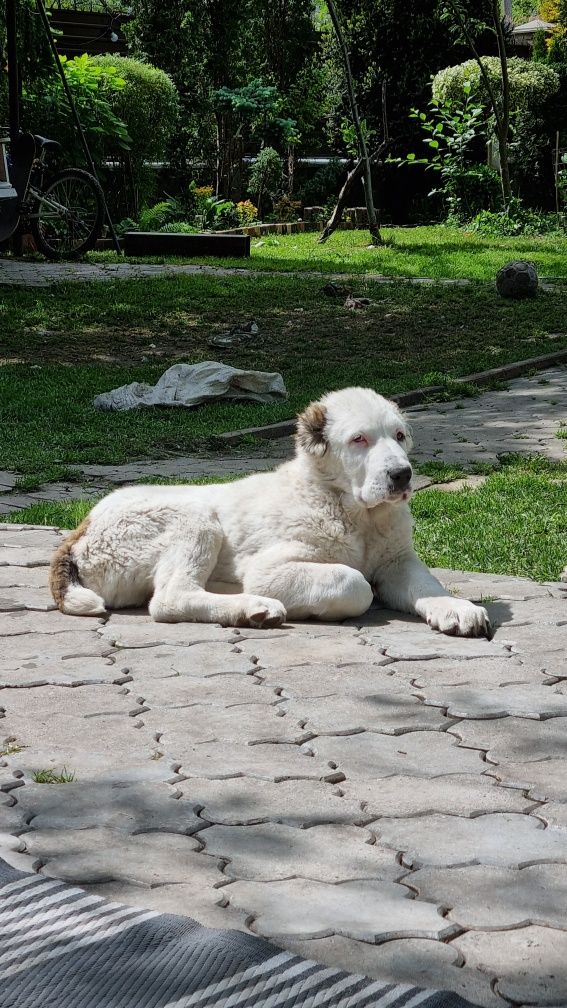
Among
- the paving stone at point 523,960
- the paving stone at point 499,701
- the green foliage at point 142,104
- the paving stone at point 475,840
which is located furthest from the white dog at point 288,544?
the green foliage at point 142,104

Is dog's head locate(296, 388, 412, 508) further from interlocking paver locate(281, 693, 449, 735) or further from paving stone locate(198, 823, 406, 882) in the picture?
paving stone locate(198, 823, 406, 882)

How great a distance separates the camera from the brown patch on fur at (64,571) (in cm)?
527

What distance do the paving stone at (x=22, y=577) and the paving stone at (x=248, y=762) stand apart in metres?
2.22

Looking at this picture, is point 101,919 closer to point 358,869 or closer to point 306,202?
point 358,869

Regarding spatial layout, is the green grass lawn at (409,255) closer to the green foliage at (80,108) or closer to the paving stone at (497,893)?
the green foliage at (80,108)

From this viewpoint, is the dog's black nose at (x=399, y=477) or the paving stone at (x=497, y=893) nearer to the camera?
the paving stone at (x=497, y=893)

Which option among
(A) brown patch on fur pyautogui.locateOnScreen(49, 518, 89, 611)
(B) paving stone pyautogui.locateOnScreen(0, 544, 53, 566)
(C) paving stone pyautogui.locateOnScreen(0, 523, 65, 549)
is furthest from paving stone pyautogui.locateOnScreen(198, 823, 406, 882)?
(C) paving stone pyautogui.locateOnScreen(0, 523, 65, 549)

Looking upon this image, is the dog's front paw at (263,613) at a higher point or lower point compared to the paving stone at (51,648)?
higher

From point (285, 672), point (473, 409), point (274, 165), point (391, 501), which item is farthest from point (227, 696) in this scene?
point (274, 165)

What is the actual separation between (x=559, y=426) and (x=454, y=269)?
9.61 metres

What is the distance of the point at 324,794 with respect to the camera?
10.8 feet

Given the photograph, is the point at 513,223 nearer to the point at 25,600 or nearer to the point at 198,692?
the point at 25,600

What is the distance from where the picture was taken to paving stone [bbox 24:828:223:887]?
108 inches

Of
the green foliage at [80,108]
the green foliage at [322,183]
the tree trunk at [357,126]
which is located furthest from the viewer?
the green foliage at [322,183]
